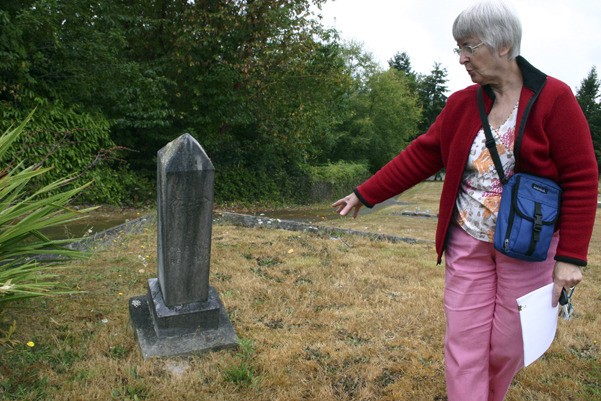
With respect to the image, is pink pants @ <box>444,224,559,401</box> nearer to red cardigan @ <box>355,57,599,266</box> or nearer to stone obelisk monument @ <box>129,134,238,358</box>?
red cardigan @ <box>355,57,599,266</box>

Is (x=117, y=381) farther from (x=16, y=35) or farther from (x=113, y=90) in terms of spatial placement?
(x=113, y=90)

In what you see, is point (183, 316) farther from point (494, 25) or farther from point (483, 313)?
point (494, 25)

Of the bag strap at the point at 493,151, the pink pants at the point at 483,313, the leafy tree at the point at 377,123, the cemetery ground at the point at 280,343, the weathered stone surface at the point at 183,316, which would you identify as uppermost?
the leafy tree at the point at 377,123

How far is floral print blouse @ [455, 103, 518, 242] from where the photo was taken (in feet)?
7.11

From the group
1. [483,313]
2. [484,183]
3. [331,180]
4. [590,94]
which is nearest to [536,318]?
[483,313]

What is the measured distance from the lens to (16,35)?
9.45m

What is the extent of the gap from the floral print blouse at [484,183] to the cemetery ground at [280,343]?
1.37 metres

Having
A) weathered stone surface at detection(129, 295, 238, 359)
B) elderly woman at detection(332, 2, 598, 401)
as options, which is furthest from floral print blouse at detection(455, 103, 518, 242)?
weathered stone surface at detection(129, 295, 238, 359)

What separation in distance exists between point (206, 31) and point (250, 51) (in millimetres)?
1603

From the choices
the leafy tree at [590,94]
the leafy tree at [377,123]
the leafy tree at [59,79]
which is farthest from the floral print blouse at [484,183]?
the leafy tree at [590,94]

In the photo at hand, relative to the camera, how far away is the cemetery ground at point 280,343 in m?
3.06

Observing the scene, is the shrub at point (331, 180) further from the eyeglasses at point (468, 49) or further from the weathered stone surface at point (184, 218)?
the eyeglasses at point (468, 49)

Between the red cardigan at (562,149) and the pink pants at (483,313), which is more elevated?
the red cardigan at (562,149)

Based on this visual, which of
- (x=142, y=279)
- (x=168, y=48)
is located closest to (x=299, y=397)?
(x=142, y=279)
